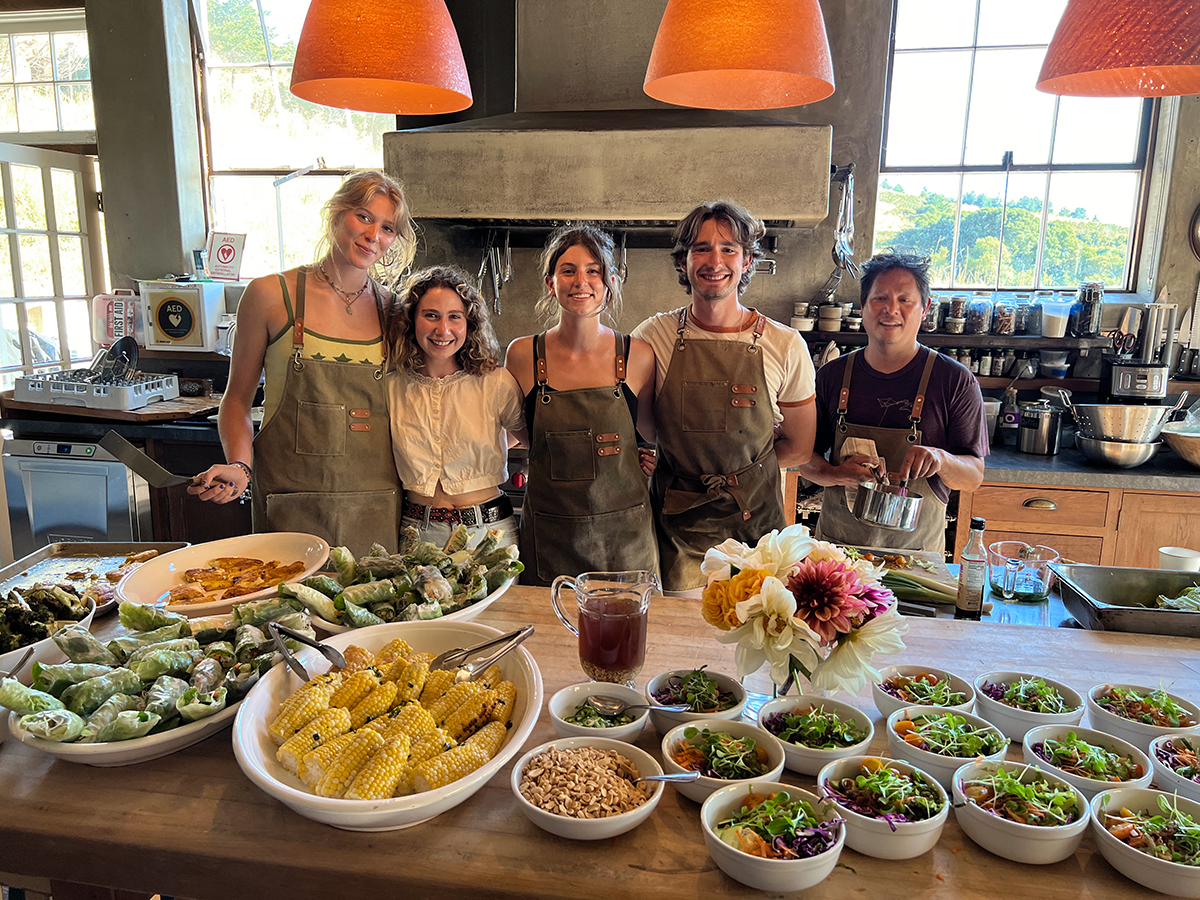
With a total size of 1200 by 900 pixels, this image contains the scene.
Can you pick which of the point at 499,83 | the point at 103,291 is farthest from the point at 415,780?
the point at 103,291

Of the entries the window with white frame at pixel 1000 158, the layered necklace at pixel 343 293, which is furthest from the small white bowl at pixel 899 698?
the window with white frame at pixel 1000 158

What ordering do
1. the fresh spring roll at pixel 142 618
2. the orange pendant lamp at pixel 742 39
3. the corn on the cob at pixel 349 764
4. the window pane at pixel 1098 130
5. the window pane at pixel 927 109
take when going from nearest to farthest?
the corn on the cob at pixel 349 764, the fresh spring roll at pixel 142 618, the orange pendant lamp at pixel 742 39, the window pane at pixel 1098 130, the window pane at pixel 927 109

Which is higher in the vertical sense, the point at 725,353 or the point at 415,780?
the point at 725,353

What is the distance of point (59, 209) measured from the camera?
4.61 meters

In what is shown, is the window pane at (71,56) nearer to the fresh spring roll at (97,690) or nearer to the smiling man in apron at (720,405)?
the smiling man in apron at (720,405)

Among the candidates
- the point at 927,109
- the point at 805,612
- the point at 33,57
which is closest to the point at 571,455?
the point at 805,612

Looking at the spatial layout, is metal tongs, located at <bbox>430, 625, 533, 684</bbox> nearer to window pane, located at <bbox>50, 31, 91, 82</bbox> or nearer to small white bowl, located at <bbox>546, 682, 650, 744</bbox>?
small white bowl, located at <bbox>546, 682, 650, 744</bbox>

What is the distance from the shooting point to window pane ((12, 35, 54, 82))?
460 centimetres

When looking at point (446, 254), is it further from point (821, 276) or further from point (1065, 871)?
point (1065, 871)

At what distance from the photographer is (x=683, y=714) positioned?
1.14 m

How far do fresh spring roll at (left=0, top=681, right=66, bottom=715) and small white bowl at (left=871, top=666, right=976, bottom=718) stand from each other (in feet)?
3.84

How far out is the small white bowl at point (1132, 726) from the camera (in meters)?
1.11

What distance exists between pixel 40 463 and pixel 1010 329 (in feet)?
15.9

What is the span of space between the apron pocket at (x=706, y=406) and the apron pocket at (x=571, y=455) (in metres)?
0.32
